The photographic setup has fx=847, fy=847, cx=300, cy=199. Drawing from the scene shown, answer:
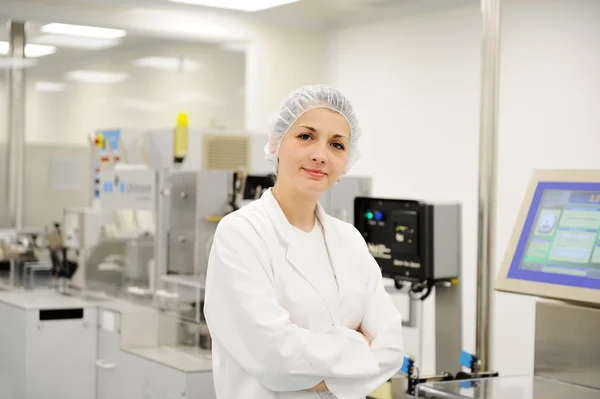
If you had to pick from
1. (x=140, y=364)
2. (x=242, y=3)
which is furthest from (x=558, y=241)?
(x=242, y=3)

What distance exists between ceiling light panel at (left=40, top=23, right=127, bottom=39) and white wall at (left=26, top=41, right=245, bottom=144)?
166 millimetres

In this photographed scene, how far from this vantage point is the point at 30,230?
19.4ft

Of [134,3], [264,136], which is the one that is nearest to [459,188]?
[264,136]

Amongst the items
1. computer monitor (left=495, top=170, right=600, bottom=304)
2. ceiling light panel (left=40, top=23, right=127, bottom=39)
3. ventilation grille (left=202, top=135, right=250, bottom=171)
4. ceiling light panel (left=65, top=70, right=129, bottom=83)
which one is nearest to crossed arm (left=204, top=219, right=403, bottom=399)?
computer monitor (left=495, top=170, right=600, bottom=304)

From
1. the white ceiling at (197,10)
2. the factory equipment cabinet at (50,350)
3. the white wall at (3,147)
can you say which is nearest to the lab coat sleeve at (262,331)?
the factory equipment cabinet at (50,350)

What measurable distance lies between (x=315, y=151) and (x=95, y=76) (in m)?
4.71

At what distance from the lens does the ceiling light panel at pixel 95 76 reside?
6.27m

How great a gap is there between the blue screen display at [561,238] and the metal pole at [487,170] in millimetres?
428

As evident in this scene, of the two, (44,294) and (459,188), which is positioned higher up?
(459,188)

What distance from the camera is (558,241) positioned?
9.23 feet

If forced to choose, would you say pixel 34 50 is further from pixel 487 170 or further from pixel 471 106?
pixel 487 170

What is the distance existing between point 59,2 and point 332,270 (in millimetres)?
4534

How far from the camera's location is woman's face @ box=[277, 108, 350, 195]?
1974mm

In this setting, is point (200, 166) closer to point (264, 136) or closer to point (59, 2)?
point (264, 136)
